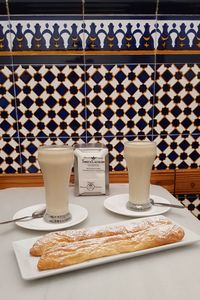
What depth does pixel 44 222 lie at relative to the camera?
951 mm

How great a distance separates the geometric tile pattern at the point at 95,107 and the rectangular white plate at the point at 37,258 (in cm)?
79

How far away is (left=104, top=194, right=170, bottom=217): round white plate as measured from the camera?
1011mm

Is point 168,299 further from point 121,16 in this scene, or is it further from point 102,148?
point 121,16

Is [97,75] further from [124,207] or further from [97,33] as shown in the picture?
[124,207]

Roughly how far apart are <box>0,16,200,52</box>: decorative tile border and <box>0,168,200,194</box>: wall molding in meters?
0.63

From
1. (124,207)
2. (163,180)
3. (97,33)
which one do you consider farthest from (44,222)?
(97,33)

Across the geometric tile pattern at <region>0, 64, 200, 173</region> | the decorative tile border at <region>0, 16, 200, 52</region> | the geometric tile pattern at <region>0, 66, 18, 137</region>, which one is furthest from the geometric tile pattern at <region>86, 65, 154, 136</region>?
the geometric tile pattern at <region>0, 66, 18, 137</region>

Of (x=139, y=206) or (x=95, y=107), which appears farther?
(x=95, y=107)

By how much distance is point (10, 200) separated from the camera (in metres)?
1.21

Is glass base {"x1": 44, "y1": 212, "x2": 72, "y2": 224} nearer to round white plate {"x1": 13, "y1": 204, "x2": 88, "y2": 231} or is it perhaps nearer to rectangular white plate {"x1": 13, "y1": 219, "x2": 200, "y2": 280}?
round white plate {"x1": 13, "y1": 204, "x2": 88, "y2": 231}

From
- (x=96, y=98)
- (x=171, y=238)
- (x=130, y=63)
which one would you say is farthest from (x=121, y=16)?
(x=171, y=238)

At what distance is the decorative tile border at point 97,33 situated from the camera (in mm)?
1440

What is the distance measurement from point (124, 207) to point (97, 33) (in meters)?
0.86

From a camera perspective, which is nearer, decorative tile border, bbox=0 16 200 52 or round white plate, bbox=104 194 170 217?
round white plate, bbox=104 194 170 217
